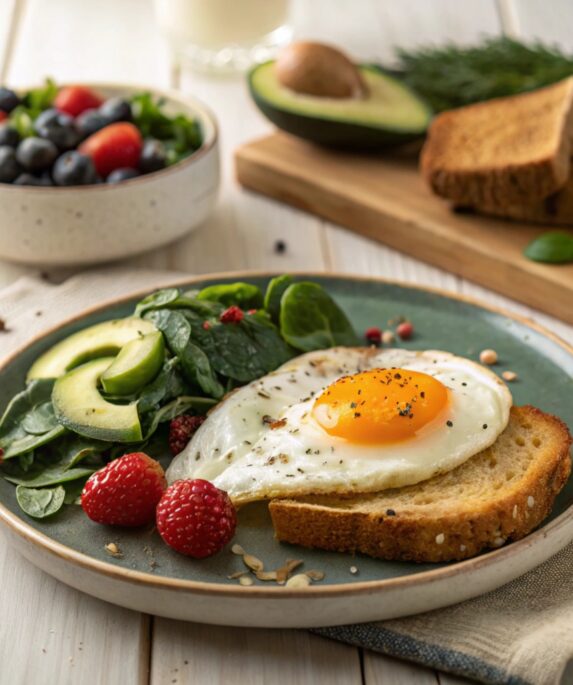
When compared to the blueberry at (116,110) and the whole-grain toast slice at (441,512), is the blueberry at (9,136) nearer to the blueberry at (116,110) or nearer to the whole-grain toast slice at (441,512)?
the blueberry at (116,110)

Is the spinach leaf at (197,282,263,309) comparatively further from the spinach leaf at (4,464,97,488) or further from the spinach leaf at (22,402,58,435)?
the spinach leaf at (4,464,97,488)

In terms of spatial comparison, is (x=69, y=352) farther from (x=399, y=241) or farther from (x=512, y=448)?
(x=399, y=241)

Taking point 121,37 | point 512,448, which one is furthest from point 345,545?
point 121,37

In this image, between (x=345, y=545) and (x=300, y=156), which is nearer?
(x=345, y=545)

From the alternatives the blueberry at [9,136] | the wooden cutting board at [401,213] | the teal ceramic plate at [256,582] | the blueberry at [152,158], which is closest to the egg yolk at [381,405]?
the teal ceramic plate at [256,582]

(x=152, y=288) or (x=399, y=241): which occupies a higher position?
(x=152, y=288)

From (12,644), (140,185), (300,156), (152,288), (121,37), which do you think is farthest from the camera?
(121,37)

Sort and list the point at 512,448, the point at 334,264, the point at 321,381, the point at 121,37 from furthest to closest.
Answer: the point at 121,37, the point at 334,264, the point at 321,381, the point at 512,448
